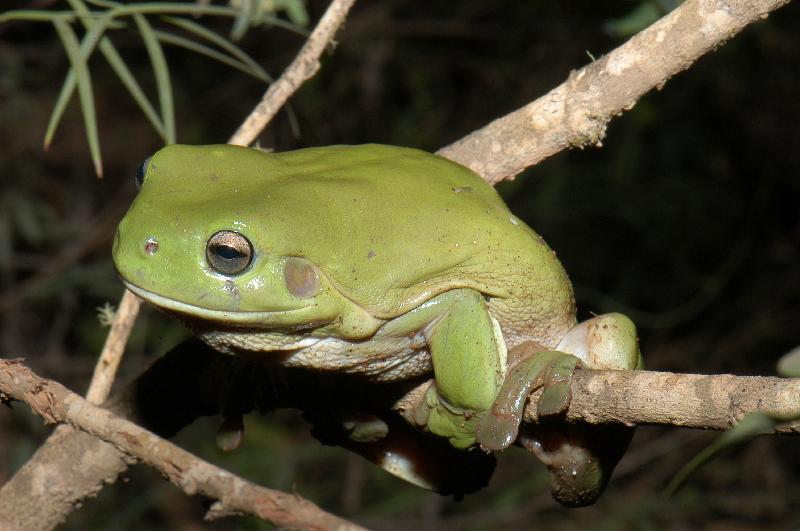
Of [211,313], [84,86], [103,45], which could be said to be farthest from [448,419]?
[103,45]

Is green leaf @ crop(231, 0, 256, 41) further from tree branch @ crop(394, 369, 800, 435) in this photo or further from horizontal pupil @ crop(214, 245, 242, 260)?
tree branch @ crop(394, 369, 800, 435)

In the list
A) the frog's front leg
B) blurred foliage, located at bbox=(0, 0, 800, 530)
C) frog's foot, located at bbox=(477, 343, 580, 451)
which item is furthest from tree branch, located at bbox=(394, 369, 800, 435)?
blurred foliage, located at bbox=(0, 0, 800, 530)

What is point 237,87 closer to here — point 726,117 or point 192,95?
point 192,95

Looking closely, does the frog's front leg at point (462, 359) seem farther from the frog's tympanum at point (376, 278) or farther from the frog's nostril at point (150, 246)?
the frog's nostril at point (150, 246)

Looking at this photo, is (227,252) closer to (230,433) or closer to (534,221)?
(230,433)

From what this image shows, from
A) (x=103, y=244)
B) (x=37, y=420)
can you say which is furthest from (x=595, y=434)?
(x=103, y=244)

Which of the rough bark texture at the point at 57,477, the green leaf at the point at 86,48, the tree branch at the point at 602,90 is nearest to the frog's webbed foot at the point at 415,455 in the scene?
the rough bark texture at the point at 57,477
